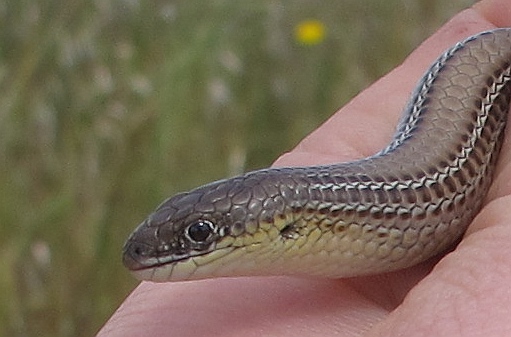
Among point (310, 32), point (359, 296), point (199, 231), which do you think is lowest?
point (359, 296)

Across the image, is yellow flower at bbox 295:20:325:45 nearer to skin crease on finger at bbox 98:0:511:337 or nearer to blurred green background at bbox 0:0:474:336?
blurred green background at bbox 0:0:474:336

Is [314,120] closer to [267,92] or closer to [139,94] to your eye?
[267,92]

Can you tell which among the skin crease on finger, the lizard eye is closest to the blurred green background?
the skin crease on finger

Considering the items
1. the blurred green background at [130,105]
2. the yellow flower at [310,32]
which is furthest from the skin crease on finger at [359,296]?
the yellow flower at [310,32]

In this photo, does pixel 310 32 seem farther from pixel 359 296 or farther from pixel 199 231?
pixel 199 231

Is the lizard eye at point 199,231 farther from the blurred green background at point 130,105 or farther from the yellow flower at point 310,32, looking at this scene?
the yellow flower at point 310,32

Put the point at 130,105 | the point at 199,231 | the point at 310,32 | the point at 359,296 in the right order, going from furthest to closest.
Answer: the point at 310,32 < the point at 130,105 < the point at 359,296 < the point at 199,231

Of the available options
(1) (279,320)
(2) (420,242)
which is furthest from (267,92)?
(1) (279,320)

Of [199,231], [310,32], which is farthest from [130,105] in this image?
[199,231]
